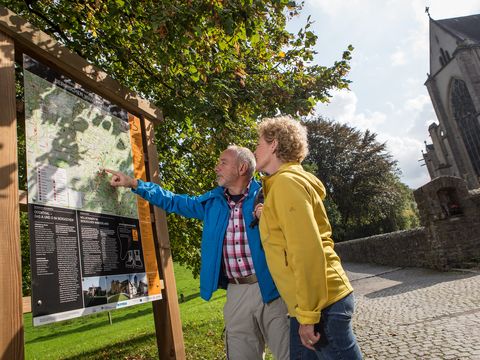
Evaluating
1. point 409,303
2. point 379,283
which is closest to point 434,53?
point 379,283

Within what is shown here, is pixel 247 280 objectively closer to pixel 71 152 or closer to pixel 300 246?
pixel 300 246

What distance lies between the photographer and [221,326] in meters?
8.63

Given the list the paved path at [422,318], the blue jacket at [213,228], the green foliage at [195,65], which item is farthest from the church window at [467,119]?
the blue jacket at [213,228]

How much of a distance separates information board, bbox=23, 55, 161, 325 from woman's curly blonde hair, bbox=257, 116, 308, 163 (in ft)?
4.37

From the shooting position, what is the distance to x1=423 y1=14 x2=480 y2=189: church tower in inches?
1278

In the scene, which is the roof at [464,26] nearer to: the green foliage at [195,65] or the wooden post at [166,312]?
the green foliage at [195,65]

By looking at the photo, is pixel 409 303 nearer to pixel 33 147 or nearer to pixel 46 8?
pixel 33 147

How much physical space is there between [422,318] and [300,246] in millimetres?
6503

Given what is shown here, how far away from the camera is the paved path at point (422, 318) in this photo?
5.14 m

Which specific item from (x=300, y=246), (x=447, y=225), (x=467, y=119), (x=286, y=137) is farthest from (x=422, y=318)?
(x=467, y=119)

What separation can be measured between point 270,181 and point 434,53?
43790 millimetres

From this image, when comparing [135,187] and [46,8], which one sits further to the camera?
[46,8]

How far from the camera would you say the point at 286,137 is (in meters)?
2.37

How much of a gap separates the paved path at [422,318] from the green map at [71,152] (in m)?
4.50
